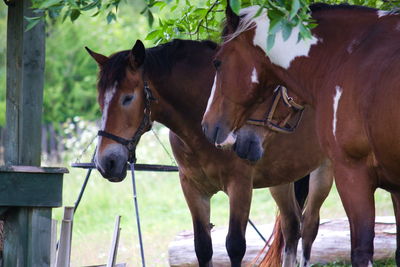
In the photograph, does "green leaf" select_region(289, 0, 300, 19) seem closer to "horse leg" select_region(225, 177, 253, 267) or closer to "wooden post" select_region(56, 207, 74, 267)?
"horse leg" select_region(225, 177, 253, 267)

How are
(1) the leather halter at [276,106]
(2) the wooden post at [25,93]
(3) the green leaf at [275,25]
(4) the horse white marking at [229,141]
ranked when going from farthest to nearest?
(2) the wooden post at [25,93] → (1) the leather halter at [276,106] → (4) the horse white marking at [229,141] → (3) the green leaf at [275,25]

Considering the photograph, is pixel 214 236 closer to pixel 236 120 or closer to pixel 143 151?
pixel 236 120

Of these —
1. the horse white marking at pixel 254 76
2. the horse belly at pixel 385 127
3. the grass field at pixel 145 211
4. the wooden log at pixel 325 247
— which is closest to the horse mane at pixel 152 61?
the horse white marking at pixel 254 76

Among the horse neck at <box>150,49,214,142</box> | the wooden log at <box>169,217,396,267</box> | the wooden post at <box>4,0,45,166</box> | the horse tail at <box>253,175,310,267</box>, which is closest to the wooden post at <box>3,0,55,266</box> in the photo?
the wooden post at <box>4,0,45,166</box>

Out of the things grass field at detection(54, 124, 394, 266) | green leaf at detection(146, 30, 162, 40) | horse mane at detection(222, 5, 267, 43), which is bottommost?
grass field at detection(54, 124, 394, 266)

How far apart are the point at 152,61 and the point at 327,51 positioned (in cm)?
163

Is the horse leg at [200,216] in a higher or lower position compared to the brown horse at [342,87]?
lower

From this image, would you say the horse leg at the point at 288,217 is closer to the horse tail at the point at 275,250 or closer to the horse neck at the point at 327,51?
the horse tail at the point at 275,250

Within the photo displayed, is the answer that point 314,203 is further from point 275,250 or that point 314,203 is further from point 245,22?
point 245,22

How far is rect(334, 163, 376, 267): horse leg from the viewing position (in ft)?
12.7

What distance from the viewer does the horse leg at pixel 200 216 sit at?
5770 mm

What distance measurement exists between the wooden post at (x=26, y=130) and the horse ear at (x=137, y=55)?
25.0 inches

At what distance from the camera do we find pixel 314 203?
6656mm

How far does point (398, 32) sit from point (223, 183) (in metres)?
2.06
